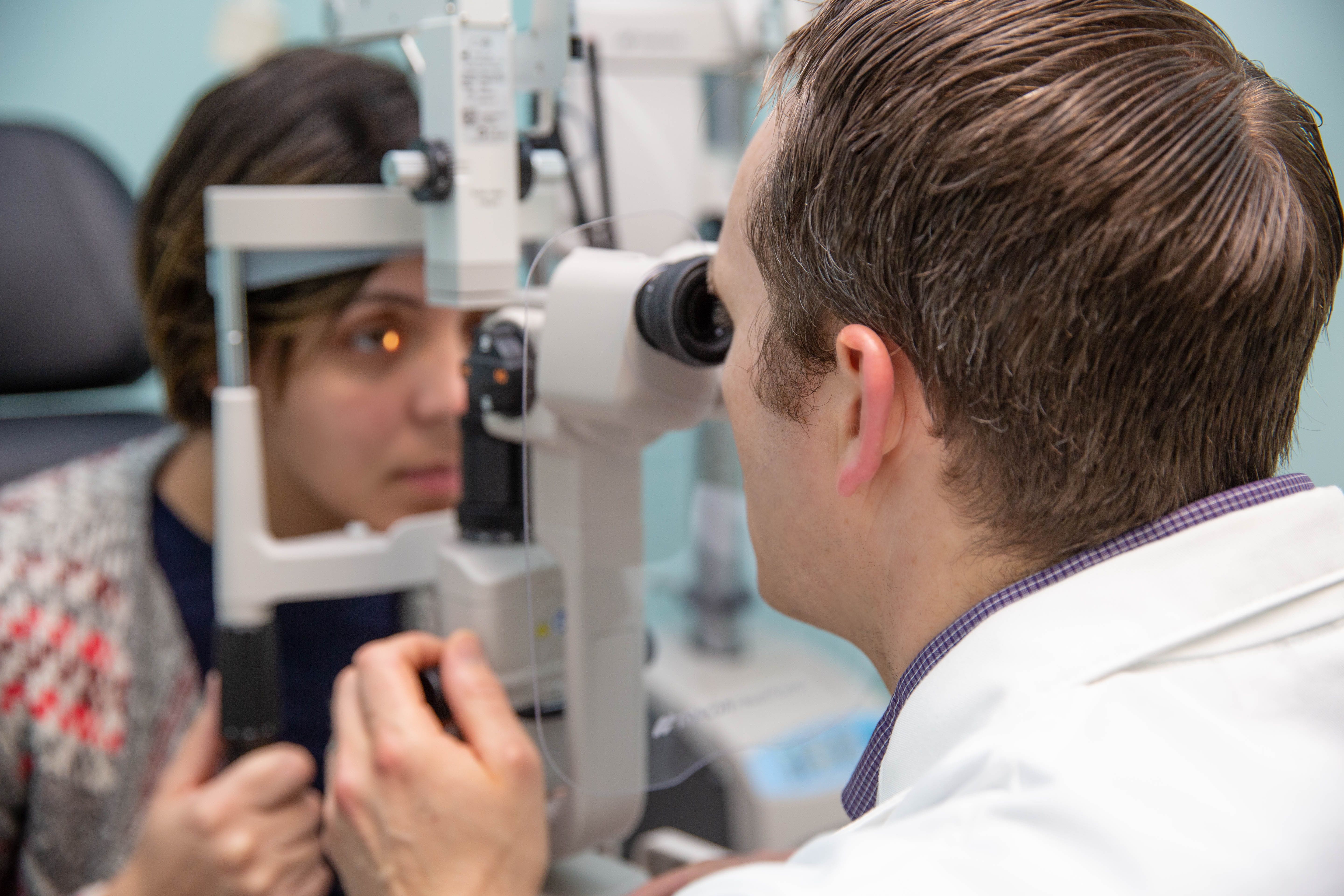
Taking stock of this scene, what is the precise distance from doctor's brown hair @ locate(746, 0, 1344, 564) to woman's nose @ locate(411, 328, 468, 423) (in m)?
0.64

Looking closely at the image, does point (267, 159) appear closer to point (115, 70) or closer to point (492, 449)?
point (492, 449)

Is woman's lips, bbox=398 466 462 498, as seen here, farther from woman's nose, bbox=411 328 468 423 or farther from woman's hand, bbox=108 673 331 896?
woman's hand, bbox=108 673 331 896

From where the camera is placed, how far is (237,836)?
94cm

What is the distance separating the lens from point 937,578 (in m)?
0.63

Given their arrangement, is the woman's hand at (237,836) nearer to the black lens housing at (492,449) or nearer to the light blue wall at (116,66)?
the black lens housing at (492,449)

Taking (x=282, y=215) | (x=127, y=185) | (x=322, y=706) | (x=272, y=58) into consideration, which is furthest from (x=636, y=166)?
(x=127, y=185)

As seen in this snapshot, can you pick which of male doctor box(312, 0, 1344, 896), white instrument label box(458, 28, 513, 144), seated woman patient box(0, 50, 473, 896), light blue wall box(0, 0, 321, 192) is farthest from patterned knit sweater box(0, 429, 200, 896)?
light blue wall box(0, 0, 321, 192)

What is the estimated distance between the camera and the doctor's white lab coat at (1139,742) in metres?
0.47

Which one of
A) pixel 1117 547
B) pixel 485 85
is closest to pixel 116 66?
pixel 485 85

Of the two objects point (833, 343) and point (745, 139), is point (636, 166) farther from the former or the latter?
point (833, 343)

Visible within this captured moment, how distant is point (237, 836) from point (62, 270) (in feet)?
4.49

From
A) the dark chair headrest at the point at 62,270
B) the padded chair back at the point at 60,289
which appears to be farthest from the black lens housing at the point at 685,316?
the dark chair headrest at the point at 62,270

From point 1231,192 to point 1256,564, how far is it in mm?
189

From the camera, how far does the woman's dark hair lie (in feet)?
3.81
